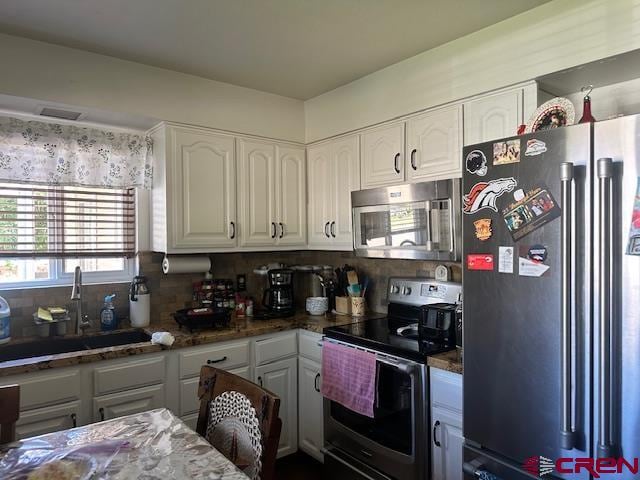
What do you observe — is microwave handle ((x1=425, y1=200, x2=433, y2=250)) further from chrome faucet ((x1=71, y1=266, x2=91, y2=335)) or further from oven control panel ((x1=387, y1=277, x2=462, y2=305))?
chrome faucet ((x1=71, y1=266, x2=91, y2=335))

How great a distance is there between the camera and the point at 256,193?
9.66ft

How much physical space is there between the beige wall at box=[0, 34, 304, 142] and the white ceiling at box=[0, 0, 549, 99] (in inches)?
2.7

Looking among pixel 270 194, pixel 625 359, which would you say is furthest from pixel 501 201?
pixel 270 194

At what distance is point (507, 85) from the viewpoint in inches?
79.9

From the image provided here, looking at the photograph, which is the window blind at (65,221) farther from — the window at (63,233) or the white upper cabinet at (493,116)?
the white upper cabinet at (493,116)

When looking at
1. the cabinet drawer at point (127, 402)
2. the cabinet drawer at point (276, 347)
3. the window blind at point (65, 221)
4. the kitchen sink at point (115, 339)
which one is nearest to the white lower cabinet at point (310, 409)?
the cabinet drawer at point (276, 347)

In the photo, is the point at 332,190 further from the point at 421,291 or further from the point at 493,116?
the point at 493,116

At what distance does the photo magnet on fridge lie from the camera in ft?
4.65

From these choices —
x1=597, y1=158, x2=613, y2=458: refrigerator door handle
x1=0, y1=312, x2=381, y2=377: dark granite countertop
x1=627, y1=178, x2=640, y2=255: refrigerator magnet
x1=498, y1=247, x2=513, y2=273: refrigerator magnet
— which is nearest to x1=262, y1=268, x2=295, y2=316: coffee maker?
x1=0, y1=312, x2=381, y2=377: dark granite countertop

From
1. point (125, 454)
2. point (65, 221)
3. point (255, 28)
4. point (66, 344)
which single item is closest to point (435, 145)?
point (255, 28)

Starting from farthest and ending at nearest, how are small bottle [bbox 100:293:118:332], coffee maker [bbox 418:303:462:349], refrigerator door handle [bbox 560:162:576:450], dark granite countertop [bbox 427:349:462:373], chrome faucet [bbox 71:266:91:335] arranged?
small bottle [bbox 100:293:118:332]
chrome faucet [bbox 71:266:91:335]
coffee maker [bbox 418:303:462:349]
dark granite countertop [bbox 427:349:462:373]
refrigerator door handle [bbox 560:162:576:450]

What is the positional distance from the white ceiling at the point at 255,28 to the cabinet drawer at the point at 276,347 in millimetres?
1601

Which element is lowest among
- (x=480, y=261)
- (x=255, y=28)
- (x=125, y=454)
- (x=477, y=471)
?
(x=477, y=471)

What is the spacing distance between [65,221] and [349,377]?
1.86m
